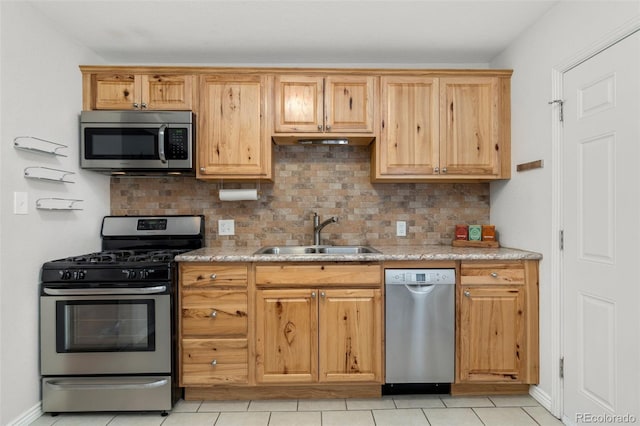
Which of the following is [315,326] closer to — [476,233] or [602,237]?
[476,233]

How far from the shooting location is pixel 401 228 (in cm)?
296

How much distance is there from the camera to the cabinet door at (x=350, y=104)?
2.62 m

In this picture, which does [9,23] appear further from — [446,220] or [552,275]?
[552,275]

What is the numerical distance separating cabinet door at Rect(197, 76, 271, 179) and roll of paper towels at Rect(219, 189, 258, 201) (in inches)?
7.1

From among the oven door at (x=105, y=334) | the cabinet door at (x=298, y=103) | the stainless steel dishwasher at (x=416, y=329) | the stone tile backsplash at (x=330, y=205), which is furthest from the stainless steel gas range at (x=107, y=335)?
the stainless steel dishwasher at (x=416, y=329)

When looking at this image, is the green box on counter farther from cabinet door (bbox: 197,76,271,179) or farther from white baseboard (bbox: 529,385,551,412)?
cabinet door (bbox: 197,76,271,179)

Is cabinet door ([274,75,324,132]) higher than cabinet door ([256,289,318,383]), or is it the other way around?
cabinet door ([274,75,324,132])

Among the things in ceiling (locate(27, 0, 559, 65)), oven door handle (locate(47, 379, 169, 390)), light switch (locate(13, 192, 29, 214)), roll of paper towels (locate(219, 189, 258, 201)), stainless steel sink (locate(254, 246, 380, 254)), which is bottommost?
oven door handle (locate(47, 379, 169, 390))

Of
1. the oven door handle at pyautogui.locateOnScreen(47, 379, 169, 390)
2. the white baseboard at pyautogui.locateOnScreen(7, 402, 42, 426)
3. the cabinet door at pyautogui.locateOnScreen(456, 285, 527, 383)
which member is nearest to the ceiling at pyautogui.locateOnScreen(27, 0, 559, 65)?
the cabinet door at pyautogui.locateOnScreen(456, 285, 527, 383)

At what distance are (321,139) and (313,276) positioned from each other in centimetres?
104

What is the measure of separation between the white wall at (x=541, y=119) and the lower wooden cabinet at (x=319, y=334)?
1015mm

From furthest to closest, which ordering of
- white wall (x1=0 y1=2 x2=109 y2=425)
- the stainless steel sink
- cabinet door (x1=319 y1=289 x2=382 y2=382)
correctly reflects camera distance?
the stainless steel sink → cabinet door (x1=319 y1=289 x2=382 y2=382) → white wall (x1=0 y1=2 x2=109 y2=425)

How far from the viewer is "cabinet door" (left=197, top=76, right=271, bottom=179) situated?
261cm

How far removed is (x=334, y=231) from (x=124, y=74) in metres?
1.92
